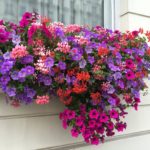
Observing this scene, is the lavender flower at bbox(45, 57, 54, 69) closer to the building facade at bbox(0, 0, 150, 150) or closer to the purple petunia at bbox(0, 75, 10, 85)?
the purple petunia at bbox(0, 75, 10, 85)

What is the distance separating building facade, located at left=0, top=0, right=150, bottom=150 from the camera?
162 cm

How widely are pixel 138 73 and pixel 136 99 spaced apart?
188mm

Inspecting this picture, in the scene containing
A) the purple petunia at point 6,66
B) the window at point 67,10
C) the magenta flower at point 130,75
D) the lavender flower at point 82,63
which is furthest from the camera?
the window at point 67,10

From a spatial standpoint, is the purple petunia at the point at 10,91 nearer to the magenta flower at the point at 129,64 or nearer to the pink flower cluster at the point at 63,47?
the pink flower cluster at the point at 63,47

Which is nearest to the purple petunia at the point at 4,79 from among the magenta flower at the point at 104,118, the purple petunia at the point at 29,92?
the purple petunia at the point at 29,92

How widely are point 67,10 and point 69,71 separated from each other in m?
0.78

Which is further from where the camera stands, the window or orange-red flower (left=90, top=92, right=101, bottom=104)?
the window

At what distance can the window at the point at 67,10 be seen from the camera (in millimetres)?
1884

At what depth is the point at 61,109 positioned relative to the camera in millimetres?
1797

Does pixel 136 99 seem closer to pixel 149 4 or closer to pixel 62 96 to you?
pixel 62 96

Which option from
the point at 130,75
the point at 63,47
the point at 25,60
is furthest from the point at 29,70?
the point at 130,75

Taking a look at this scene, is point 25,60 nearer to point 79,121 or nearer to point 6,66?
point 6,66

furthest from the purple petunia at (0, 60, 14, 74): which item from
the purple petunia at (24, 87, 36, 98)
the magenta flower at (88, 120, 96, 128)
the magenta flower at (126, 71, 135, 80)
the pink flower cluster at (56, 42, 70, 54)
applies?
the magenta flower at (126, 71, 135, 80)

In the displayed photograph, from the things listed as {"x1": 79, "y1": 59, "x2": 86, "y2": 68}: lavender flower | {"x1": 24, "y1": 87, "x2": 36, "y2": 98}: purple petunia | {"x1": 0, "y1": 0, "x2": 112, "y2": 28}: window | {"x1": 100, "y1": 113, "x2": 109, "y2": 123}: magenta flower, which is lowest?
{"x1": 100, "y1": 113, "x2": 109, "y2": 123}: magenta flower
